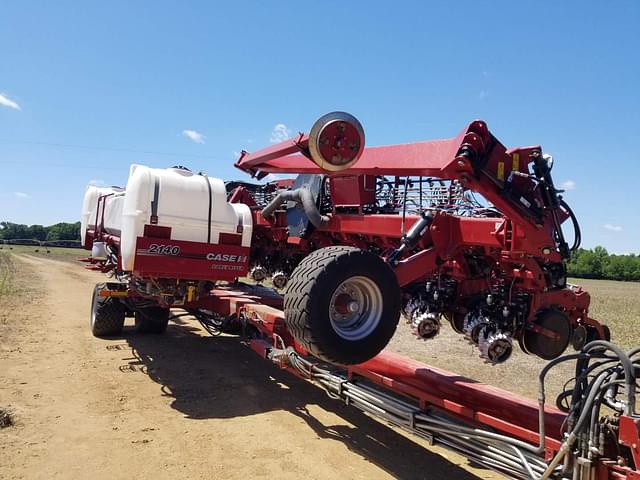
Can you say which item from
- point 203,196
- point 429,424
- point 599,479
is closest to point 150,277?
point 203,196

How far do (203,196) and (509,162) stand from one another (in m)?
3.69

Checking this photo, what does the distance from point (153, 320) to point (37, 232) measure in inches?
4540

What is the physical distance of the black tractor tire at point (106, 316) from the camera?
8781 mm

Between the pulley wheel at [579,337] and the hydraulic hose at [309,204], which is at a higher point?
the hydraulic hose at [309,204]

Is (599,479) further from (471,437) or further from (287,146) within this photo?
(287,146)

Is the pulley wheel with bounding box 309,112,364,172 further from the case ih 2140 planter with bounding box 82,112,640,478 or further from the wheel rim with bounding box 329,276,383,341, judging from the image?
the wheel rim with bounding box 329,276,383,341

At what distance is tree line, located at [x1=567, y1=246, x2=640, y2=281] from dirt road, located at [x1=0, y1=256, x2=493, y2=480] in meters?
64.9

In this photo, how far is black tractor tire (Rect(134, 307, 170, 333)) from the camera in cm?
923

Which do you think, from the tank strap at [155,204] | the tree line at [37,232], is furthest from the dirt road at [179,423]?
the tree line at [37,232]

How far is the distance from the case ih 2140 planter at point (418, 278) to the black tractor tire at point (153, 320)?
6.99ft

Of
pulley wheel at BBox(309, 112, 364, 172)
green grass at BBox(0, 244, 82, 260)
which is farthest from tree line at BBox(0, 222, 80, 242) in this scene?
pulley wheel at BBox(309, 112, 364, 172)

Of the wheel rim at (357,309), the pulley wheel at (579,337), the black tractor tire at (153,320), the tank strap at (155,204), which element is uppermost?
the tank strap at (155,204)

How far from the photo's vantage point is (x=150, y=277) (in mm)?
6215

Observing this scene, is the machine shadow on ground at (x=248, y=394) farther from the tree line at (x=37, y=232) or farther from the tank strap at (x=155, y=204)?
the tree line at (x=37, y=232)
